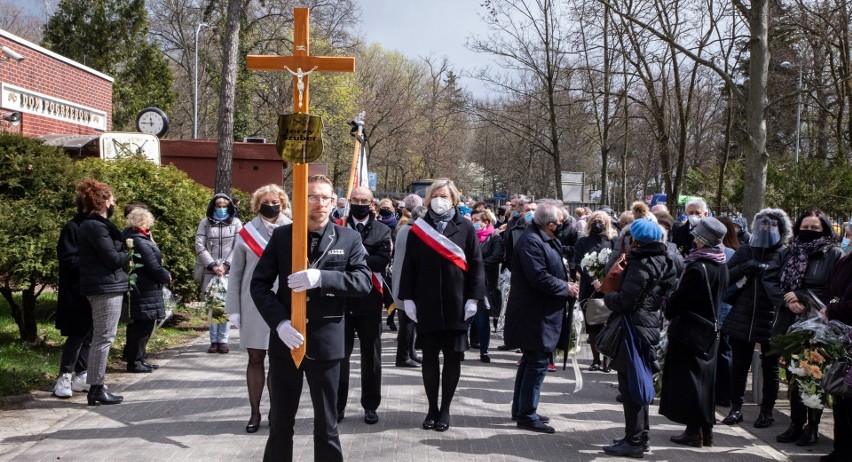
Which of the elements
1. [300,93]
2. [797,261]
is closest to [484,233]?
[797,261]

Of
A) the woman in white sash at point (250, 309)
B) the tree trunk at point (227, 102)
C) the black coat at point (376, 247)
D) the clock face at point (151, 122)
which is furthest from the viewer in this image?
the clock face at point (151, 122)

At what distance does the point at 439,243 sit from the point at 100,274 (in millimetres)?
3145

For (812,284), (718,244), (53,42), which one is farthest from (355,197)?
(53,42)

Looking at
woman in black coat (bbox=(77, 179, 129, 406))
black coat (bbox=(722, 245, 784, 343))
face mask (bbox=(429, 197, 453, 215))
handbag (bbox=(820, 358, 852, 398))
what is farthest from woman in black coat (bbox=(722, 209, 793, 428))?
woman in black coat (bbox=(77, 179, 129, 406))

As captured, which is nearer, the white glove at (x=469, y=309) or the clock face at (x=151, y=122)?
the white glove at (x=469, y=309)

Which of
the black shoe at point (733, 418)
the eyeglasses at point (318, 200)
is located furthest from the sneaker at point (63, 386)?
the black shoe at point (733, 418)

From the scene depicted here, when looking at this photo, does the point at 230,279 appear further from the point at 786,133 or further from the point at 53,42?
the point at 786,133

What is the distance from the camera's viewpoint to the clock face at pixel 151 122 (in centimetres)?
2256

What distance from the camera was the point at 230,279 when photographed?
6762mm

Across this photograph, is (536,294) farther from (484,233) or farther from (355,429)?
(484,233)

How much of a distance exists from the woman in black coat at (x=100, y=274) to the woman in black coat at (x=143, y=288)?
0.97 meters

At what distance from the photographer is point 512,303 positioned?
7.16m

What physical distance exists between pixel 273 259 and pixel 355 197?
3.26m

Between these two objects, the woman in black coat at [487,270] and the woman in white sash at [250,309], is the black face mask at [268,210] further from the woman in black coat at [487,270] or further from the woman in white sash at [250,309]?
the woman in black coat at [487,270]
